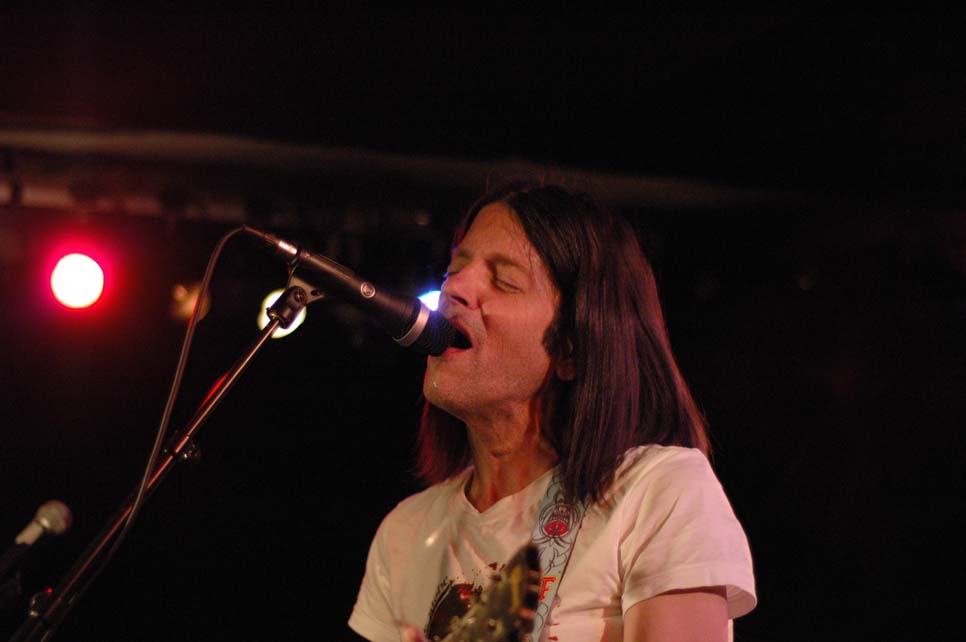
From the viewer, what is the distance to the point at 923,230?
4.07 meters

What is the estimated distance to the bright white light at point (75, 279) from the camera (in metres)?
3.63

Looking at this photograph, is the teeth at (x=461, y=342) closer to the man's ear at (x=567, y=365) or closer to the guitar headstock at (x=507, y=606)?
the man's ear at (x=567, y=365)

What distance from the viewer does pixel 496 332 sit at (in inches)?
85.2

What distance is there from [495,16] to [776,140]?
1.48m

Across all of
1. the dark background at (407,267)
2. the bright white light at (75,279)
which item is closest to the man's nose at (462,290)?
the dark background at (407,267)

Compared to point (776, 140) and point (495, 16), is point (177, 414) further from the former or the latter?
point (776, 140)

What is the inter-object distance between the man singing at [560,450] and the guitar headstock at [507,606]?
31mm

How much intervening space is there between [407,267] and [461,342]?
209 centimetres

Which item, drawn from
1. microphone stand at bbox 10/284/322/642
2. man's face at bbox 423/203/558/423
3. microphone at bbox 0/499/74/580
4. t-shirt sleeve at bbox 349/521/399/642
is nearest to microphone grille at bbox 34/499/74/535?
microphone at bbox 0/499/74/580

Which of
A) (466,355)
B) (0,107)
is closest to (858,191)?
(466,355)

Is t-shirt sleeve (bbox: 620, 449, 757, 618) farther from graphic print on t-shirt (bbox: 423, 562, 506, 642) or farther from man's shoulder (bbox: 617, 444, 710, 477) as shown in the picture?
graphic print on t-shirt (bbox: 423, 562, 506, 642)

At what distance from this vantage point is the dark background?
146 inches

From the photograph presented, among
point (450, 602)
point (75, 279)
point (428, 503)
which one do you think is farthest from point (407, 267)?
point (450, 602)

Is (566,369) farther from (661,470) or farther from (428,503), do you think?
(428,503)
